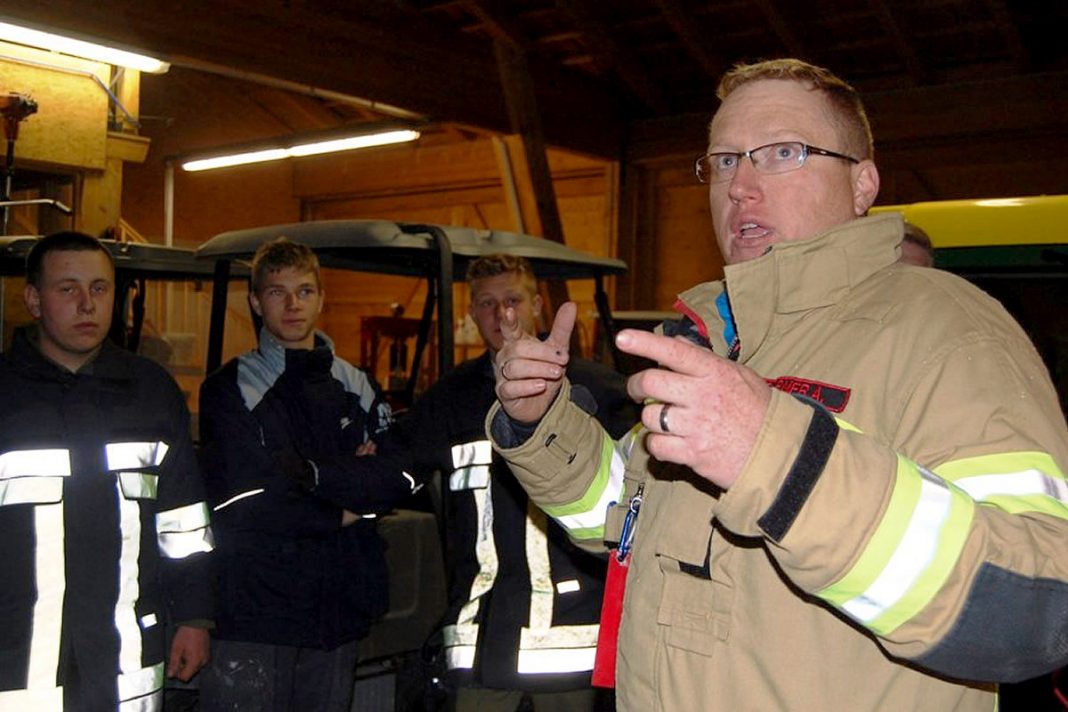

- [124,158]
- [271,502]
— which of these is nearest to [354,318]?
[124,158]

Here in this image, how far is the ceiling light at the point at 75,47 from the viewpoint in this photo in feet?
23.1

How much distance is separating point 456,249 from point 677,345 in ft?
12.3

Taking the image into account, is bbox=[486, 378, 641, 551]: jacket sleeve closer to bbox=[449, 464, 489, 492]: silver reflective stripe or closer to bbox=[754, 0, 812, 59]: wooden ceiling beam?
bbox=[449, 464, 489, 492]: silver reflective stripe

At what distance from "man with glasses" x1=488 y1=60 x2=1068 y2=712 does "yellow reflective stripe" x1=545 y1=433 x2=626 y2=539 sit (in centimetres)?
8

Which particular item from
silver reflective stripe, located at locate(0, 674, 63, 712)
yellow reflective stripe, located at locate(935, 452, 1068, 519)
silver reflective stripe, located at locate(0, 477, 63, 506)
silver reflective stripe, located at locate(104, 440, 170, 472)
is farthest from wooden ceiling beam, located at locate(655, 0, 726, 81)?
yellow reflective stripe, located at locate(935, 452, 1068, 519)

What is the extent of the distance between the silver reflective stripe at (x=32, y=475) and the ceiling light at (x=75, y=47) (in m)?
4.82

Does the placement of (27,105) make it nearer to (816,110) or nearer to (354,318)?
(816,110)

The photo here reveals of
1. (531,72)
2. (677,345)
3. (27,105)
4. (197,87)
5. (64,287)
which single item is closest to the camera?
(677,345)

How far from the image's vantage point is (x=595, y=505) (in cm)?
202

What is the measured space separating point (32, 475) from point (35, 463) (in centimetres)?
3

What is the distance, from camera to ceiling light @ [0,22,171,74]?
7.05m

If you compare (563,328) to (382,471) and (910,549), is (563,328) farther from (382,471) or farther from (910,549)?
(382,471)

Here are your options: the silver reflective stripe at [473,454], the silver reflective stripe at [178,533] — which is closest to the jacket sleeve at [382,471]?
the silver reflective stripe at [473,454]

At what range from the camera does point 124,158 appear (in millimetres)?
10789
